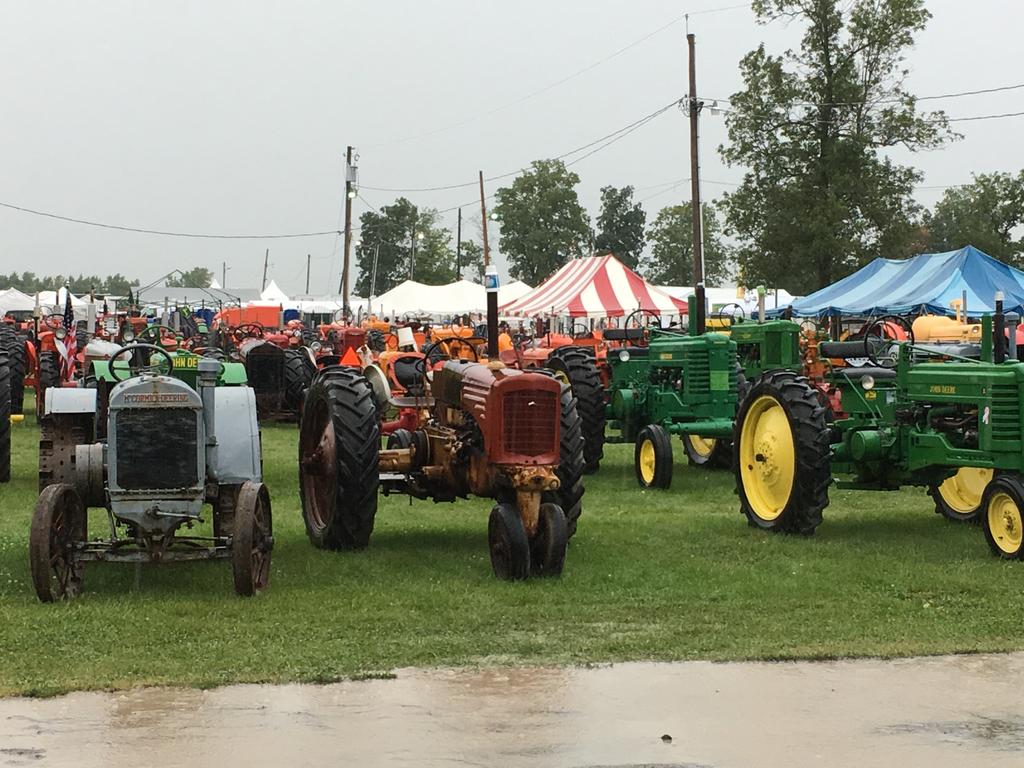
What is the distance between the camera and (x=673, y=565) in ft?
32.8

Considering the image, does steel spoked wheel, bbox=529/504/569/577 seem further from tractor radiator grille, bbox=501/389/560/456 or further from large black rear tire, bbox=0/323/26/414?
large black rear tire, bbox=0/323/26/414

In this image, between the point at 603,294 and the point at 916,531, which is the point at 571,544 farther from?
the point at 603,294

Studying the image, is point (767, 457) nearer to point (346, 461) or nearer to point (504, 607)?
point (346, 461)

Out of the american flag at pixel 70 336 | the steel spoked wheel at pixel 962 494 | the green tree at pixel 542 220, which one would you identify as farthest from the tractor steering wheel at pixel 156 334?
the green tree at pixel 542 220

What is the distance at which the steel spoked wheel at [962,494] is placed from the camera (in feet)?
39.8

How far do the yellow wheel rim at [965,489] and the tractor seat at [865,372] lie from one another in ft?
3.87

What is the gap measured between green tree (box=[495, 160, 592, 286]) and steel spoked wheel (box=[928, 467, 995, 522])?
287 feet

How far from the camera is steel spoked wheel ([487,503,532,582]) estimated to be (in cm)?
912

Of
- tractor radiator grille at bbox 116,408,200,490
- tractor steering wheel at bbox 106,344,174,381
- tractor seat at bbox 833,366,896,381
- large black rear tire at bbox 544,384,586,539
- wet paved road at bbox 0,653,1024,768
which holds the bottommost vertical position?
wet paved road at bbox 0,653,1024,768

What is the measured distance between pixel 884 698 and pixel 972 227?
8671 cm

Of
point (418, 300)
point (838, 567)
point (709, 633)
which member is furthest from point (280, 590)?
point (418, 300)

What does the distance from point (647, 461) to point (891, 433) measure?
4.55 meters

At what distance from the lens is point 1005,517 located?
1017 cm

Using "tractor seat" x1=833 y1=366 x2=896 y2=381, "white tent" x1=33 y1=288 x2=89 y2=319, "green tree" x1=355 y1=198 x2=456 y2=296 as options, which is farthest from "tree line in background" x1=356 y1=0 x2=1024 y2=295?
"green tree" x1=355 y1=198 x2=456 y2=296
